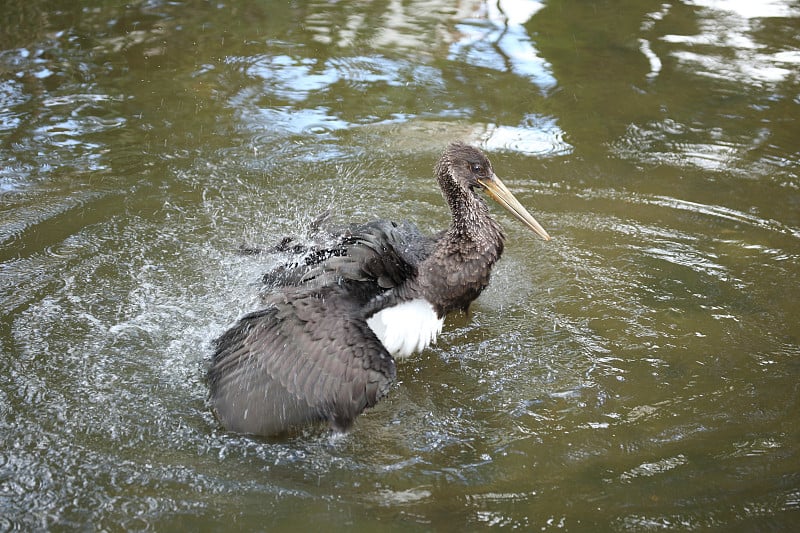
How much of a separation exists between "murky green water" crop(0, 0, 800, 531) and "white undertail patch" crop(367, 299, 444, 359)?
0.14 meters

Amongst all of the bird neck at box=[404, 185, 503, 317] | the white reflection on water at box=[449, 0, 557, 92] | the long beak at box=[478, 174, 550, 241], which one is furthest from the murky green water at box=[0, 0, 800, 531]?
the long beak at box=[478, 174, 550, 241]

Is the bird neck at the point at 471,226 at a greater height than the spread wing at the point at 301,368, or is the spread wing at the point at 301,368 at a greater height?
the bird neck at the point at 471,226

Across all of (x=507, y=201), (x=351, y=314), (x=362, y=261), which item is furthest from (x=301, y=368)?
(x=507, y=201)

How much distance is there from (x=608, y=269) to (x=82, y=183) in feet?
12.3

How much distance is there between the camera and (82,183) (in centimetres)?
592

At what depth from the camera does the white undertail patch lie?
173 inches

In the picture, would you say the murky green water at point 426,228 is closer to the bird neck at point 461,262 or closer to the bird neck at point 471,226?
the bird neck at point 461,262

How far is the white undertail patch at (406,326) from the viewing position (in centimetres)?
439

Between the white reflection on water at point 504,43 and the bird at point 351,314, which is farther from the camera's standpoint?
the white reflection on water at point 504,43

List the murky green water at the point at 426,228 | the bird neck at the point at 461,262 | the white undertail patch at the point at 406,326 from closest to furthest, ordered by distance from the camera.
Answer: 1. the murky green water at the point at 426,228
2. the white undertail patch at the point at 406,326
3. the bird neck at the point at 461,262

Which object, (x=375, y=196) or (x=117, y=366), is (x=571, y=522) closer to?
(x=117, y=366)

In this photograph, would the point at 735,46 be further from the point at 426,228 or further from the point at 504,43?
the point at 426,228

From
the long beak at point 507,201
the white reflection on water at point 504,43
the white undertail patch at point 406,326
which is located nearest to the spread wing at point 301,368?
the white undertail patch at point 406,326

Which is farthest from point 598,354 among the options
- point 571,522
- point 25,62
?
point 25,62
